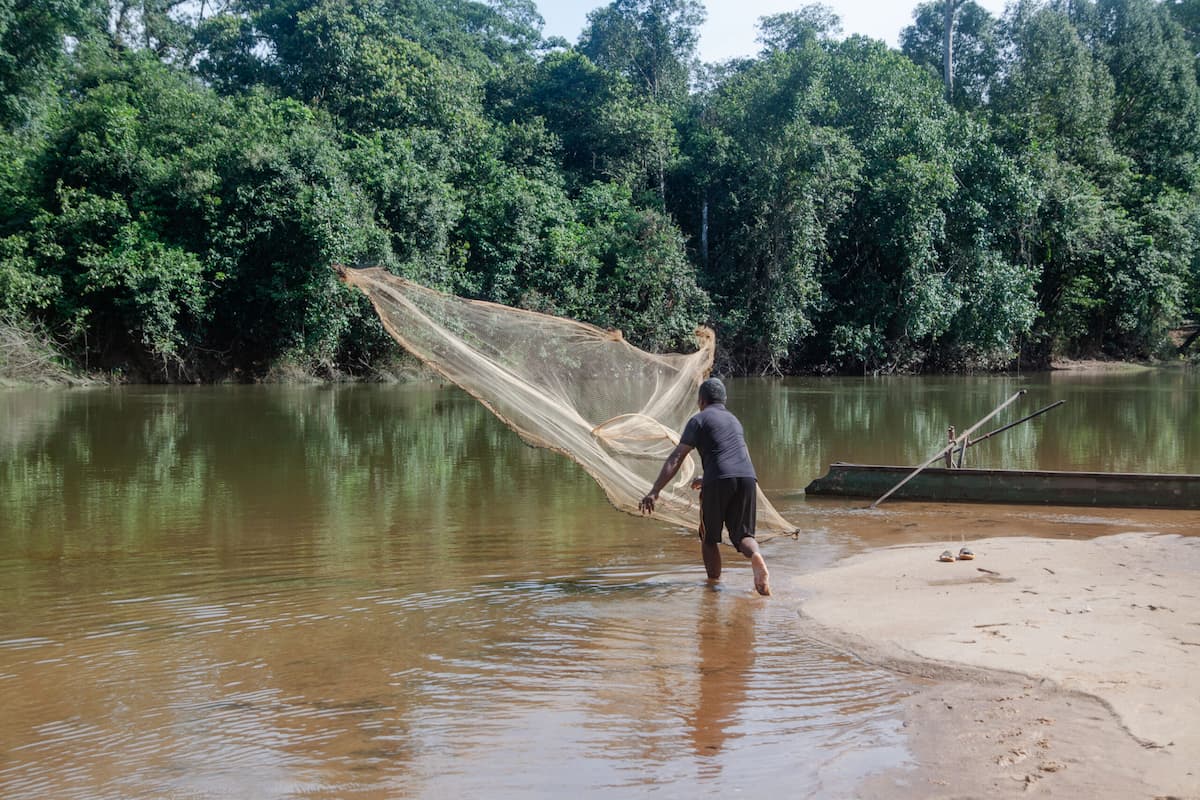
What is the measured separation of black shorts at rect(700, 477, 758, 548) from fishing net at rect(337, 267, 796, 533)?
79cm

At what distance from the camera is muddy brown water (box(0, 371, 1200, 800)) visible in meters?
4.04

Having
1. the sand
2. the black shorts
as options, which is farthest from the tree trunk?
the black shorts

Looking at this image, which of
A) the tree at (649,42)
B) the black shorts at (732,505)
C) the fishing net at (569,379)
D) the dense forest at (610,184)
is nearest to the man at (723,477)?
the black shorts at (732,505)

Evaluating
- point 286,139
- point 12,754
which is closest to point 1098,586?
point 12,754

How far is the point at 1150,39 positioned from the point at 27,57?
131 ft

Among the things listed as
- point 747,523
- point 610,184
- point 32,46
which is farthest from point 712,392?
point 610,184

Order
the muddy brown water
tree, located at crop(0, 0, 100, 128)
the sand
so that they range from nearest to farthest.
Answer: the sand
the muddy brown water
tree, located at crop(0, 0, 100, 128)

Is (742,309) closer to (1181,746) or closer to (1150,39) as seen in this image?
(1150,39)

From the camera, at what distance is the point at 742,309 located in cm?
3475

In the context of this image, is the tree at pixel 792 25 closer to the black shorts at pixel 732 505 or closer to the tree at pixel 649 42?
the tree at pixel 649 42

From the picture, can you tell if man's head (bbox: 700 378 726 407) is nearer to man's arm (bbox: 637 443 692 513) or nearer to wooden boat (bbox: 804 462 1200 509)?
man's arm (bbox: 637 443 692 513)

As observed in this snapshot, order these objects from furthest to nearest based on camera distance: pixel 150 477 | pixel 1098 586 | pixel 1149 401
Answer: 1. pixel 1149 401
2. pixel 150 477
3. pixel 1098 586

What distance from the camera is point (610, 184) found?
35.6 metres

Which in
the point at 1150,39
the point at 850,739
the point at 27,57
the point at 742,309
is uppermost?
the point at 1150,39
